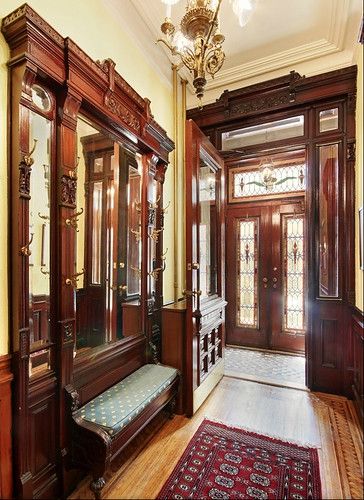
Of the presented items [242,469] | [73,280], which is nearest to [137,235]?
[73,280]

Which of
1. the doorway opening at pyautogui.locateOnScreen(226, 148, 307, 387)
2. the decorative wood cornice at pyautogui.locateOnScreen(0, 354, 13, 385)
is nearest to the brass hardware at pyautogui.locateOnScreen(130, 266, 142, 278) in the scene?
the decorative wood cornice at pyautogui.locateOnScreen(0, 354, 13, 385)

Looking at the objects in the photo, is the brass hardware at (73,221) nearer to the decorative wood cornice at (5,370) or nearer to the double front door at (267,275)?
the decorative wood cornice at (5,370)

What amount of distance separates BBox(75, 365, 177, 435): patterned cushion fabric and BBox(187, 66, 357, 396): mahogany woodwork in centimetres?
160

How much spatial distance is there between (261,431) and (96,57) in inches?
121

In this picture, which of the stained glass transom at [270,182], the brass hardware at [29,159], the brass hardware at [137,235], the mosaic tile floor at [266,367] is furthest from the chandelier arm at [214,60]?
the mosaic tile floor at [266,367]

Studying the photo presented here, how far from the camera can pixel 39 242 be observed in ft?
5.08

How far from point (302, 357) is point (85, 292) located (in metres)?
3.28

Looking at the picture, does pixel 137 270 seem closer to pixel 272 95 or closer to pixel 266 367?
pixel 266 367

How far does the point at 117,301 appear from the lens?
230cm

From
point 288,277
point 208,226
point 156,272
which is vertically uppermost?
point 208,226

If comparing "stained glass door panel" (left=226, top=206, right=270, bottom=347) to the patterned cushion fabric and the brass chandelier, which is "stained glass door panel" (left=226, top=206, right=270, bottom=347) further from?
the brass chandelier

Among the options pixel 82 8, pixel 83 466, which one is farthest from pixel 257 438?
pixel 82 8

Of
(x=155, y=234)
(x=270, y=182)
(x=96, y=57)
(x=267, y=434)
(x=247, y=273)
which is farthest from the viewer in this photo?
(x=247, y=273)

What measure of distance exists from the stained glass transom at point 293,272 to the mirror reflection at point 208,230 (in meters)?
1.55
